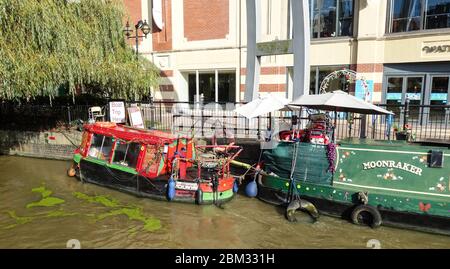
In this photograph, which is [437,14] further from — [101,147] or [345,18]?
[101,147]

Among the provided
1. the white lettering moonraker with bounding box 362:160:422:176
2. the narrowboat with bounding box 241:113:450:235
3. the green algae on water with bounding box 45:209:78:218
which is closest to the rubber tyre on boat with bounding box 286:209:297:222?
the narrowboat with bounding box 241:113:450:235

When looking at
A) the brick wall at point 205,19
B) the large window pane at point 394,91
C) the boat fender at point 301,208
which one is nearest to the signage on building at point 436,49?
the large window pane at point 394,91

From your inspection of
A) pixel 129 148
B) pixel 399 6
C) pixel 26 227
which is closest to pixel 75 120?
pixel 129 148

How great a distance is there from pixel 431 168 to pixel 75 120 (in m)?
12.7

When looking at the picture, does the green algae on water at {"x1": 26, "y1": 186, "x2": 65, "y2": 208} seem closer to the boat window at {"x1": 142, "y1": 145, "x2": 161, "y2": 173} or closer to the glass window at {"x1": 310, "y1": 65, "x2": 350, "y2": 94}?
the boat window at {"x1": 142, "y1": 145, "x2": 161, "y2": 173}

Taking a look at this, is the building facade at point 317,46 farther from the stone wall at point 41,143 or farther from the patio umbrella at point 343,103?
the patio umbrella at point 343,103

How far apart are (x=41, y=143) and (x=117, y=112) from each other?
3.33 metres

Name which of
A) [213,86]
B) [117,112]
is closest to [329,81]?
[213,86]

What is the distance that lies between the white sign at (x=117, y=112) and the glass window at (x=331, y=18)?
10026 millimetres

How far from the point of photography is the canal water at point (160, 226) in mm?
6441

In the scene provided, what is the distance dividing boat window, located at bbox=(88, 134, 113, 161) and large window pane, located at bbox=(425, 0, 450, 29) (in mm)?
14098

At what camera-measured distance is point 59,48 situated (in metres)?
9.92
